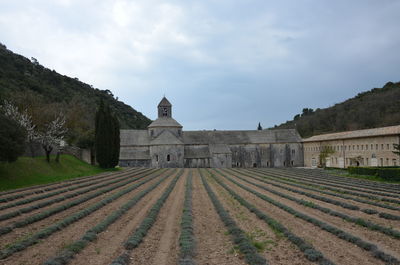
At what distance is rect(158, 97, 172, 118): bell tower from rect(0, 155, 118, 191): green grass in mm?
24595

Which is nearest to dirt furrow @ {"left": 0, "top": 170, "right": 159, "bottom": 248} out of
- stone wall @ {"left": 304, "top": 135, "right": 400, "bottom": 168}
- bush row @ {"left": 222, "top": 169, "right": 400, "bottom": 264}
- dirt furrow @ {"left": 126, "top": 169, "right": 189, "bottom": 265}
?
dirt furrow @ {"left": 126, "top": 169, "right": 189, "bottom": 265}

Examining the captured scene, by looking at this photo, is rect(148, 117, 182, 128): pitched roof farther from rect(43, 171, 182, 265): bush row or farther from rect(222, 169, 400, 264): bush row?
rect(222, 169, 400, 264): bush row

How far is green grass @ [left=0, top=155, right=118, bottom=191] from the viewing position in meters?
23.7

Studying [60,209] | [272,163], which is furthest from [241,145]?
[60,209]

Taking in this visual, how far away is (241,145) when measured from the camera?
62.7 metres

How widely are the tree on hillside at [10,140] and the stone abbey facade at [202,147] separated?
104 feet

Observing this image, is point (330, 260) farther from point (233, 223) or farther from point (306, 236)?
point (233, 223)

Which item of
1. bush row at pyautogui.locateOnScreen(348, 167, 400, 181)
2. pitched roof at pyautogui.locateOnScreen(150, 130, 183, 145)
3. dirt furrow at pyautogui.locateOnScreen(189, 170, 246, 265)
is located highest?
pitched roof at pyautogui.locateOnScreen(150, 130, 183, 145)

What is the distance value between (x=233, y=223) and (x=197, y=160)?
150 feet

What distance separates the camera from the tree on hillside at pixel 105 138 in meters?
40.4

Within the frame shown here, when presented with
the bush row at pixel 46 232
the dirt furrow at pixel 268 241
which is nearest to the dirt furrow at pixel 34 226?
the bush row at pixel 46 232

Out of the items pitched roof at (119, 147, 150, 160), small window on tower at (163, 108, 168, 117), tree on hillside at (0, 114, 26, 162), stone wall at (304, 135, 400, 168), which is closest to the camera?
tree on hillside at (0, 114, 26, 162)

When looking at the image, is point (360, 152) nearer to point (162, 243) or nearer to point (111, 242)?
point (162, 243)

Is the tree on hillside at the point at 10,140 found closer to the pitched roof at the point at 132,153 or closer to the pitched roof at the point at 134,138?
the pitched roof at the point at 132,153
